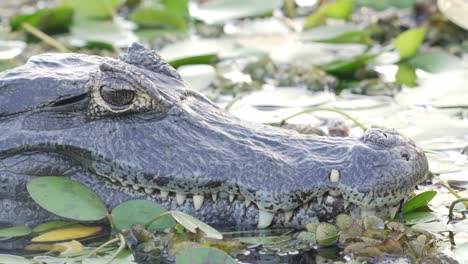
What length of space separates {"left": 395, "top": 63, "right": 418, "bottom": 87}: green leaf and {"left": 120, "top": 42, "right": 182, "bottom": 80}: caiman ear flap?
8.82 ft

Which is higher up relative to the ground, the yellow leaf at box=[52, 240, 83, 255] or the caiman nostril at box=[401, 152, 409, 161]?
the caiman nostril at box=[401, 152, 409, 161]

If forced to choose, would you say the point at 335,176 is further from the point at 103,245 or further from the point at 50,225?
the point at 50,225

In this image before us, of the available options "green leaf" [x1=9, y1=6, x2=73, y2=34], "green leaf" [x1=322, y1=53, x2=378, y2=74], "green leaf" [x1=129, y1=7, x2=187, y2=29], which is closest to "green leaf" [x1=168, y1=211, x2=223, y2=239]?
"green leaf" [x1=322, y1=53, x2=378, y2=74]

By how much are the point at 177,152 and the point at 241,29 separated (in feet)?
15.9

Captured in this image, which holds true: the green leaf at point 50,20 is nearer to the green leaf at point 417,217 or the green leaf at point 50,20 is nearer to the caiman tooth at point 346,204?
the green leaf at point 417,217

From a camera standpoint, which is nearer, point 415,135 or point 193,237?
point 193,237

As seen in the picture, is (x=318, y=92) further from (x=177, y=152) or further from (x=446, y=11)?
(x=177, y=152)

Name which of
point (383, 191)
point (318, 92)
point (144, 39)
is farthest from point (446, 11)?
point (383, 191)

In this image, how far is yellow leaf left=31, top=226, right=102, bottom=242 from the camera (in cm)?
461

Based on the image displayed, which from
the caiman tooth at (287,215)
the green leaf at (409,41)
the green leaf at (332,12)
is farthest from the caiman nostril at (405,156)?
the green leaf at (332,12)

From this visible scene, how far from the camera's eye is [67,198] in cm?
459

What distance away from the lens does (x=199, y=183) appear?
175 inches

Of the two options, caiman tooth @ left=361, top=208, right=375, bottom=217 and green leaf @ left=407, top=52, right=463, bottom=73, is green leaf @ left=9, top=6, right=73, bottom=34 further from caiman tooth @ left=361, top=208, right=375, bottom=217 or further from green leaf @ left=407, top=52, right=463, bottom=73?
caiman tooth @ left=361, top=208, right=375, bottom=217

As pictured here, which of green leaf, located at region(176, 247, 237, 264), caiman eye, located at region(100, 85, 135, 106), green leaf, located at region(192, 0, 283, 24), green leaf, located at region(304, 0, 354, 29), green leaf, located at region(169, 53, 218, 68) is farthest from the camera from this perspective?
green leaf, located at region(192, 0, 283, 24)
